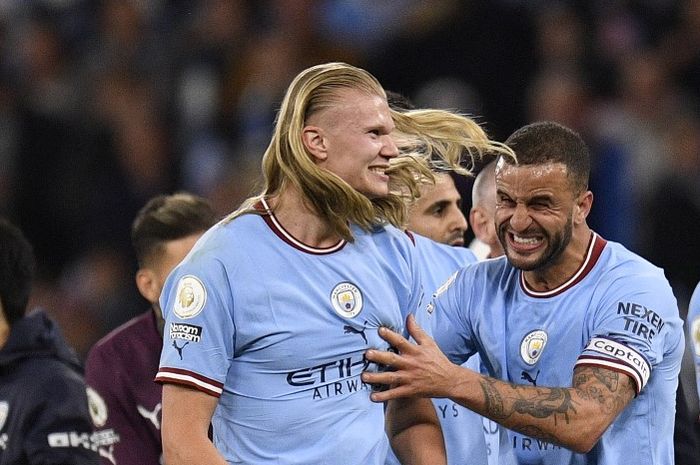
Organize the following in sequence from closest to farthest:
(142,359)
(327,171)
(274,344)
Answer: (274,344)
(327,171)
(142,359)

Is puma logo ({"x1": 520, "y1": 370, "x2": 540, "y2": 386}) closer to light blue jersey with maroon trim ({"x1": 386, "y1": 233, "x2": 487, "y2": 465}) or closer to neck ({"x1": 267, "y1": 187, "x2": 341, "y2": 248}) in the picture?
light blue jersey with maroon trim ({"x1": 386, "y1": 233, "x2": 487, "y2": 465})

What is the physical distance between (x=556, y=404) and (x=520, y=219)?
58 cm

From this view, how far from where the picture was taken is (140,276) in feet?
19.3

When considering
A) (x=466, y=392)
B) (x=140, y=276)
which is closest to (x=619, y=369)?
(x=466, y=392)

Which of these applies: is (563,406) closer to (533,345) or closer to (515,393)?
(515,393)

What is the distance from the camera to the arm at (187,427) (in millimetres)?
3904

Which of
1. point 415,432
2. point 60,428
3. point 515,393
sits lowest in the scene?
point 60,428

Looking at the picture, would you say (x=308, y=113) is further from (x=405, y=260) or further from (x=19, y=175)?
(x=19, y=175)

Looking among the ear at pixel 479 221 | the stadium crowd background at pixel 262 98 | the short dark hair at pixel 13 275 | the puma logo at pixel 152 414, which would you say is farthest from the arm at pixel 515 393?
the stadium crowd background at pixel 262 98

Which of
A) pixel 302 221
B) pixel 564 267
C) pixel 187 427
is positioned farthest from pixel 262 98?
pixel 187 427

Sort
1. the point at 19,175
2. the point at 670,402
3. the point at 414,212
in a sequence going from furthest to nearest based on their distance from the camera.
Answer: the point at 19,175, the point at 414,212, the point at 670,402

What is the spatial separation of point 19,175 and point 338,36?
2.52m

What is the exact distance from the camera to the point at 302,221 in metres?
4.18

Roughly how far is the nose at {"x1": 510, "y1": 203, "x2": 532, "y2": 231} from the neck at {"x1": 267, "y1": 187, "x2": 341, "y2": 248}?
564mm
